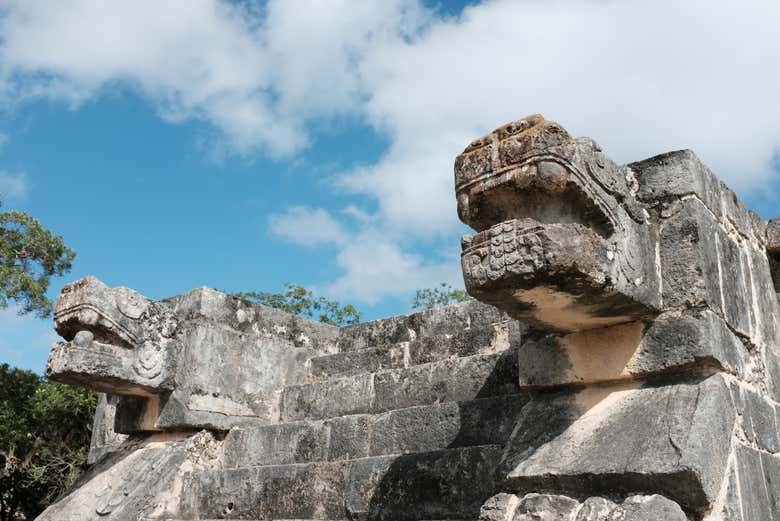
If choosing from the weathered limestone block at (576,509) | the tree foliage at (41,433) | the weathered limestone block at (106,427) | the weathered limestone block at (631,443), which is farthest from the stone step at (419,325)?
the tree foliage at (41,433)

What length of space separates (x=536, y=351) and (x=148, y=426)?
3.62 meters

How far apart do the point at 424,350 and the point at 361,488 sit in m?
1.52

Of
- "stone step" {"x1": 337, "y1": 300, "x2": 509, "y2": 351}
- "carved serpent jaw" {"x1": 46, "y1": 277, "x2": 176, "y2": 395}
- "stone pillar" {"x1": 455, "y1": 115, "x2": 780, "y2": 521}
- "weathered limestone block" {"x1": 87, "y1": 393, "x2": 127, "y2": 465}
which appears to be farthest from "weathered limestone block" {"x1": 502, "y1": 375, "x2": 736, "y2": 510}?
"weathered limestone block" {"x1": 87, "y1": 393, "x2": 127, "y2": 465}

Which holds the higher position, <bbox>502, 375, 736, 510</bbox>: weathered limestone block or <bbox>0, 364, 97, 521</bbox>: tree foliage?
<bbox>0, 364, 97, 521</bbox>: tree foliage

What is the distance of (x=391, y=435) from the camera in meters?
4.97

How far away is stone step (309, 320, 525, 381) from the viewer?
216 inches

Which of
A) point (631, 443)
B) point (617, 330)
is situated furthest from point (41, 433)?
A: point (631, 443)

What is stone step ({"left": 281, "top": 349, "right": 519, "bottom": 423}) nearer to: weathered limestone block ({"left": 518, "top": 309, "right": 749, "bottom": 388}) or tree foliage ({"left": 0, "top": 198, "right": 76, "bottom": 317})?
weathered limestone block ({"left": 518, "top": 309, "right": 749, "bottom": 388})

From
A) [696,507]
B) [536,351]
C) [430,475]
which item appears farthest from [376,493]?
[696,507]

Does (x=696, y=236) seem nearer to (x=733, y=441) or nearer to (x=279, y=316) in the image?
(x=733, y=441)

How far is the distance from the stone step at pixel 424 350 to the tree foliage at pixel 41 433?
8.95 metres

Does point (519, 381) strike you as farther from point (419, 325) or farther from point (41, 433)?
point (41, 433)

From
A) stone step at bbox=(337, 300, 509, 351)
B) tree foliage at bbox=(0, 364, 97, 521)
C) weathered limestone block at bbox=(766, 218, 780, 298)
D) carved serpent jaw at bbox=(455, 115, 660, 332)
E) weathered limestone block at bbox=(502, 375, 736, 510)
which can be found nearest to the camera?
weathered limestone block at bbox=(502, 375, 736, 510)

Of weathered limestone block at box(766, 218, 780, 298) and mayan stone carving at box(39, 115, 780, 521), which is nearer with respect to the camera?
mayan stone carving at box(39, 115, 780, 521)
